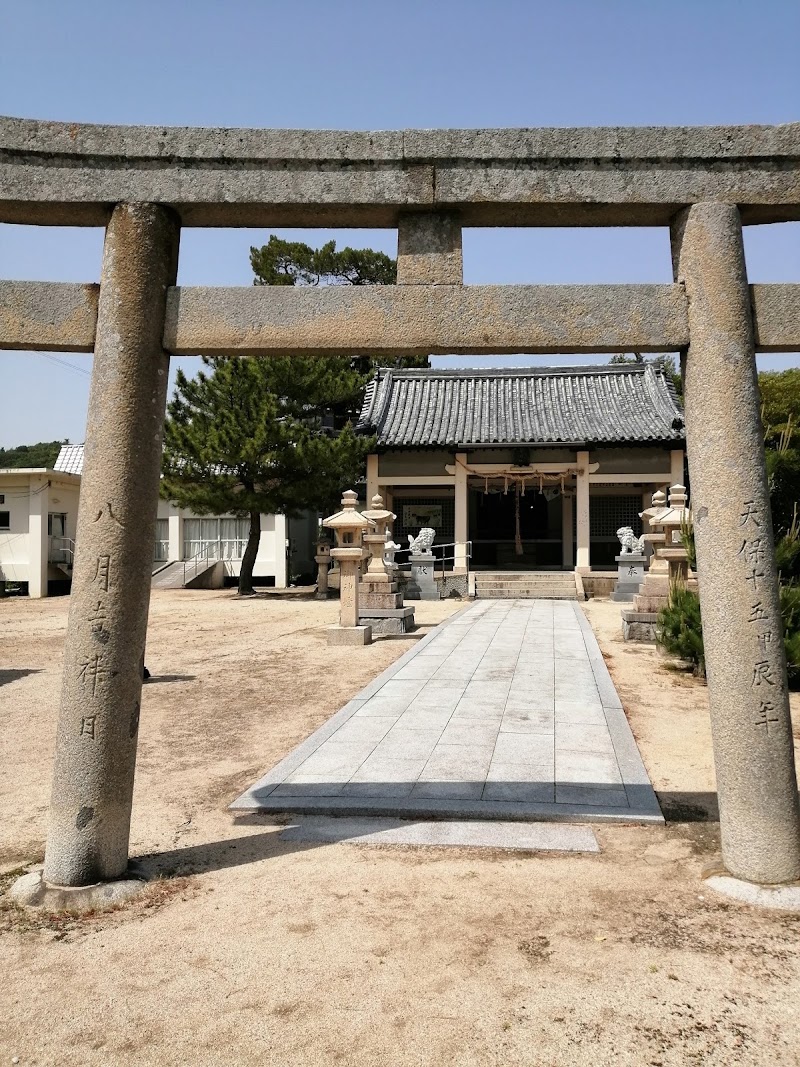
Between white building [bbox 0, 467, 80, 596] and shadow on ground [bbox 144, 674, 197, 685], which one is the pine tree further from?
shadow on ground [bbox 144, 674, 197, 685]

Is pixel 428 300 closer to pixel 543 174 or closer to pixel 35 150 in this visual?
pixel 543 174

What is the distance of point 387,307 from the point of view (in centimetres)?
390

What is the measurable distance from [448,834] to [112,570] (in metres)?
2.42

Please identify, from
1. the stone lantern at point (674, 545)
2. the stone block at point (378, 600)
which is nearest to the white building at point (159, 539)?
the stone block at point (378, 600)

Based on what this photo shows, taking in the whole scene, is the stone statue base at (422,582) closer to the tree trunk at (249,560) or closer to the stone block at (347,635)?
the tree trunk at (249,560)

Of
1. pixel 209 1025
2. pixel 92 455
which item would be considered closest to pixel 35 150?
pixel 92 455

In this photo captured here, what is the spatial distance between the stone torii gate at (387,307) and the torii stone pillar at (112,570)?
1 cm

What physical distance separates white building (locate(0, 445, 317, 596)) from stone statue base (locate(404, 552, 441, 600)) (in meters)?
6.59

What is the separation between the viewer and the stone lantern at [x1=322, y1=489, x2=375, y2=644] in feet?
41.8

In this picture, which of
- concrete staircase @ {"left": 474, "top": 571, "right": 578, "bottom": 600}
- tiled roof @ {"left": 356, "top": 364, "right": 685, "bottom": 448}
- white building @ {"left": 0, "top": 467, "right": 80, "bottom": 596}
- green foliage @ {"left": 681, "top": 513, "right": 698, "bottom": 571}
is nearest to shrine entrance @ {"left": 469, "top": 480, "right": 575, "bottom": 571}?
tiled roof @ {"left": 356, "top": 364, "right": 685, "bottom": 448}

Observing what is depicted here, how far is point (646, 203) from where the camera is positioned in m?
3.91

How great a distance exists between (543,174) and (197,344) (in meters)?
1.99

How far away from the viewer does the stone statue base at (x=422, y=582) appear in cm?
2136

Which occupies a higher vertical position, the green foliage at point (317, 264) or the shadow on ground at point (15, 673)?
the green foliage at point (317, 264)
